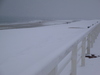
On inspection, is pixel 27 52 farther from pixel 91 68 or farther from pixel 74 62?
pixel 91 68

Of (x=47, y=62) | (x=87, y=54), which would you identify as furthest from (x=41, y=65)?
(x=87, y=54)

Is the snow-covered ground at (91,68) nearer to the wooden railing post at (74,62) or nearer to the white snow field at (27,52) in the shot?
the white snow field at (27,52)

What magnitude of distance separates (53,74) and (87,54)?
198 centimetres

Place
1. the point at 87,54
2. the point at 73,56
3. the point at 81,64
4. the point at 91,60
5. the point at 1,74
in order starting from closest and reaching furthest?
the point at 1,74, the point at 73,56, the point at 81,64, the point at 91,60, the point at 87,54

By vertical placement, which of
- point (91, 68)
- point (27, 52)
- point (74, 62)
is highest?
point (27, 52)

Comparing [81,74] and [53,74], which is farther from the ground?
[53,74]

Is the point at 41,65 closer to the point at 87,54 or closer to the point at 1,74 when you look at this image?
the point at 1,74

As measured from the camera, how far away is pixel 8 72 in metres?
0.49

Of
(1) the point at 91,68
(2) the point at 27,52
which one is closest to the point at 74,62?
(2) the point at 27,52

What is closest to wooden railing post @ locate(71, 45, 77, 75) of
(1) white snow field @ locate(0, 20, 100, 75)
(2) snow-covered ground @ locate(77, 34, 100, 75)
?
(1) white snow field @ locate(0, 20, 100, 75)

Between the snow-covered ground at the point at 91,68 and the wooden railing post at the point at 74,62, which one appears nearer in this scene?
the wooden railing post at the point at 74,62

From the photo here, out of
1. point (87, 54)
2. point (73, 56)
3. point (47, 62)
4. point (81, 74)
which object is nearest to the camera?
point (47, 62)

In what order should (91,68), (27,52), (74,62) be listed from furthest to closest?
1. (91,68)
2. (74,62)
3. (27,52)

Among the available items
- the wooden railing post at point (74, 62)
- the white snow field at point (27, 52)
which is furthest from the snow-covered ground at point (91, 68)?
the wooden railing post at point (74, 62)
